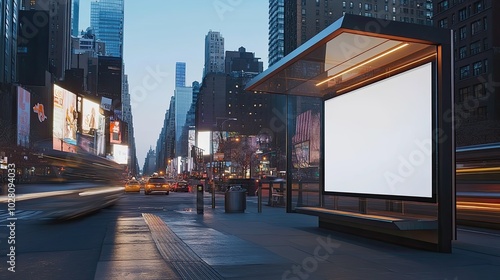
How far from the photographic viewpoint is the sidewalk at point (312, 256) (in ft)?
26.6

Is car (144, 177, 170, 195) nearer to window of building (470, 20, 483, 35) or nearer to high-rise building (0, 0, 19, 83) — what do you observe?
window of building (470, 20, 483, 35)

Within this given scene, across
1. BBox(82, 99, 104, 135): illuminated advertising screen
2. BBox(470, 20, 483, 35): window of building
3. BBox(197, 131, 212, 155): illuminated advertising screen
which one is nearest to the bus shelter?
BBox(82, 99, 104, 135): illuminated advertising screen

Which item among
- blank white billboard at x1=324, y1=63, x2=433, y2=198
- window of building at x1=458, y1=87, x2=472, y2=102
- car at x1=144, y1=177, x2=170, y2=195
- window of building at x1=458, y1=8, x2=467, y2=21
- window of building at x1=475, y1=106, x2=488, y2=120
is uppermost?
window of building at x1=458, y1=8, x2=467, y2=21

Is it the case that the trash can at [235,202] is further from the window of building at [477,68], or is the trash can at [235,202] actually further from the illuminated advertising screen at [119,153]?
the illuminated advertising screen at [119,153]

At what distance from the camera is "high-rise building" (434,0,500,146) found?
6744cm

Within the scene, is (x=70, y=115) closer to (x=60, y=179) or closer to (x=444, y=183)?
(x=60, y=179)

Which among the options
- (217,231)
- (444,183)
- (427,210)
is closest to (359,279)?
(444,183)

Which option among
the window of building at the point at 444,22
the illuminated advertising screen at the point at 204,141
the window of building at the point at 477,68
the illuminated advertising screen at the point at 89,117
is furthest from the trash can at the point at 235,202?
the illuminated advertising screen at the point at 204,141

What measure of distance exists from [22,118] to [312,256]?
69.9m

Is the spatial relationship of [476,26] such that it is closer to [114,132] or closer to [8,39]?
[114,132]

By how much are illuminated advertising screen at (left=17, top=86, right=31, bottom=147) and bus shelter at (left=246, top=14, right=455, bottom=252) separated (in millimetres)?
62154

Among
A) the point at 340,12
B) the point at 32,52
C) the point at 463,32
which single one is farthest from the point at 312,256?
the point at 340,12

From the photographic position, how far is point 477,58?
70.8 meters

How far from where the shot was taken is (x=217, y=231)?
549 inches
